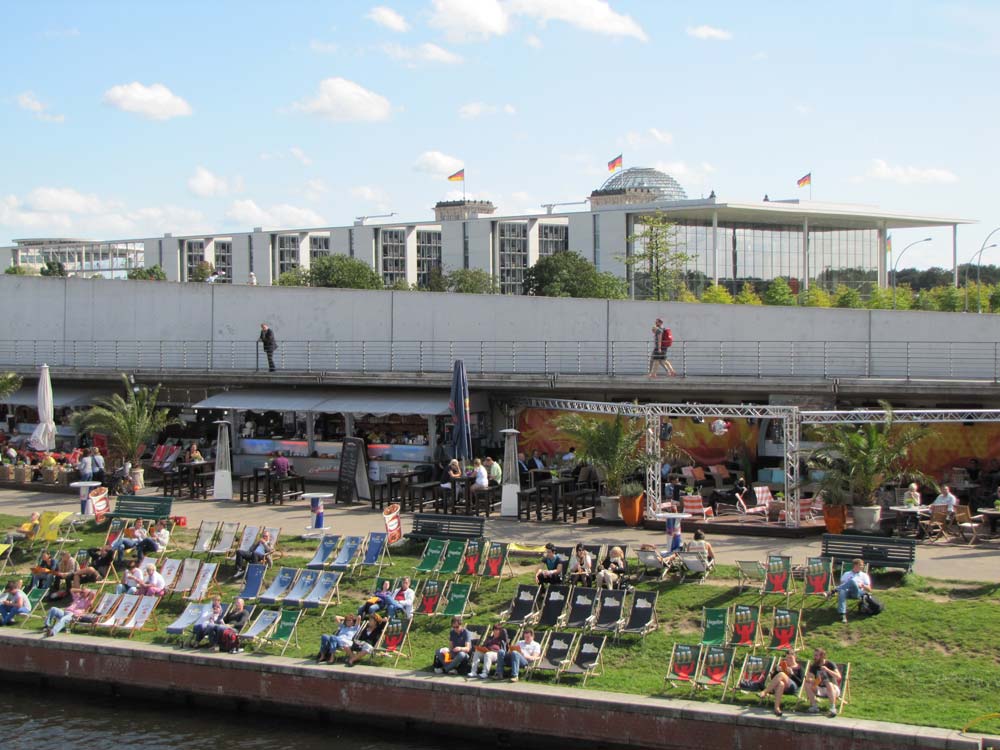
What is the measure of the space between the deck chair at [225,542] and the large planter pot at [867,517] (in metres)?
11.0

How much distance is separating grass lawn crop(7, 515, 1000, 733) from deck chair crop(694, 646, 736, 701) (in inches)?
7.3

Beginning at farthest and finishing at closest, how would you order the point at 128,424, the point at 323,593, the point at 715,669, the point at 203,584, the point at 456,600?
the point at 128,424 → the point at 203,584 → the point at 323,593 → the point at 456,600 → the point at 715,669

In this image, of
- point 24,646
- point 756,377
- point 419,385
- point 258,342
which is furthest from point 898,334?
point 24,646

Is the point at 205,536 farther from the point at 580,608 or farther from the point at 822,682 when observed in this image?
the point at 822,682

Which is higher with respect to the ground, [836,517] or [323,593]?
[836,517]

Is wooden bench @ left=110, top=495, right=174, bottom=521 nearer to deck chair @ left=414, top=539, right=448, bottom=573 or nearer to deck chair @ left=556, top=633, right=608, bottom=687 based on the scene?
deck chair @ left=414, top=539, right=448, bottom=573

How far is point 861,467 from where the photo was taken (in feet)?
66.2

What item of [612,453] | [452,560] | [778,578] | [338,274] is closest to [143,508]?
[452,560]

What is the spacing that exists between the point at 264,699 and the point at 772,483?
12328 mm

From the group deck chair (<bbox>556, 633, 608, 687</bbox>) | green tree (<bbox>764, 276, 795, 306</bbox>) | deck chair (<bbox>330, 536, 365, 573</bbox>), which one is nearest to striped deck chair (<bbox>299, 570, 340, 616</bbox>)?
deck chair (<bbox>330, 536, 365, 573</bbox>)

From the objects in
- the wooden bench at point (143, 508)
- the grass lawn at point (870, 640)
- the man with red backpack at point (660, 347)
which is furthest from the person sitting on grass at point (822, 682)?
the wooden bench at point (143, 508)

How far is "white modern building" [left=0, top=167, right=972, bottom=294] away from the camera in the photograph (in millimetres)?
97837

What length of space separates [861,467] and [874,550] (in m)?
3.10

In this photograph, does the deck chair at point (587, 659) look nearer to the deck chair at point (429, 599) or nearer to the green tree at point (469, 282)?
the deck chair at point (429, 599)
